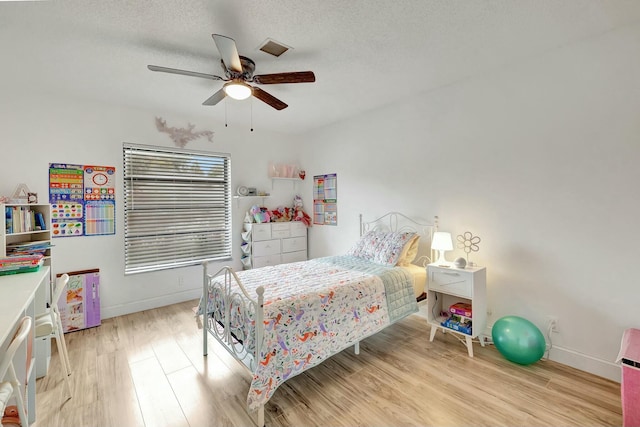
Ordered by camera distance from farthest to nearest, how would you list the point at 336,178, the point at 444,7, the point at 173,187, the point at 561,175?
1. the point at 336,178
2. the point at 173,187
3. the point at 561,175
4. the point at 444,7

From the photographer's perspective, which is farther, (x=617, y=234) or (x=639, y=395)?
(x=617, y=234)

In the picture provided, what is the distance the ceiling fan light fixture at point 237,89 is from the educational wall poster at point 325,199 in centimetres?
236

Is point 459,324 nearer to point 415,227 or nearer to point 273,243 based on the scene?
point 415,227

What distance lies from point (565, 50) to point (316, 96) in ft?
7.61

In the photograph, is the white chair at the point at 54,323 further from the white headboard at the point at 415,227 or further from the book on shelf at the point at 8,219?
the white headboard at the point at 415,227

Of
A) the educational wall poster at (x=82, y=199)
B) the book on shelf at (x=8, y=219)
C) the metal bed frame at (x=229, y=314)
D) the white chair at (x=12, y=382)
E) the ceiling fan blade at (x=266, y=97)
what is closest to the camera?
the white chair at (x=12, y=382)

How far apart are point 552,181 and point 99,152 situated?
485 cm

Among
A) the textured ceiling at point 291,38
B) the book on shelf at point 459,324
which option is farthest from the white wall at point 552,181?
the book on shelf at point 459,324

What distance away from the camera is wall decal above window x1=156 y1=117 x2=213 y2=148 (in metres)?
3.79

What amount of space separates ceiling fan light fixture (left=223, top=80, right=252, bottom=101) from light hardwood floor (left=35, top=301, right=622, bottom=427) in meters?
2.32

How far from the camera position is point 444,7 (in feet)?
6.04

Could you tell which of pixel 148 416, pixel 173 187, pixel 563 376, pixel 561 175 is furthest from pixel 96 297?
pixel 561 175

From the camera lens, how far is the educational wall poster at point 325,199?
4.49m

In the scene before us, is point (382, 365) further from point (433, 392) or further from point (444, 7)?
point (444, 7)
